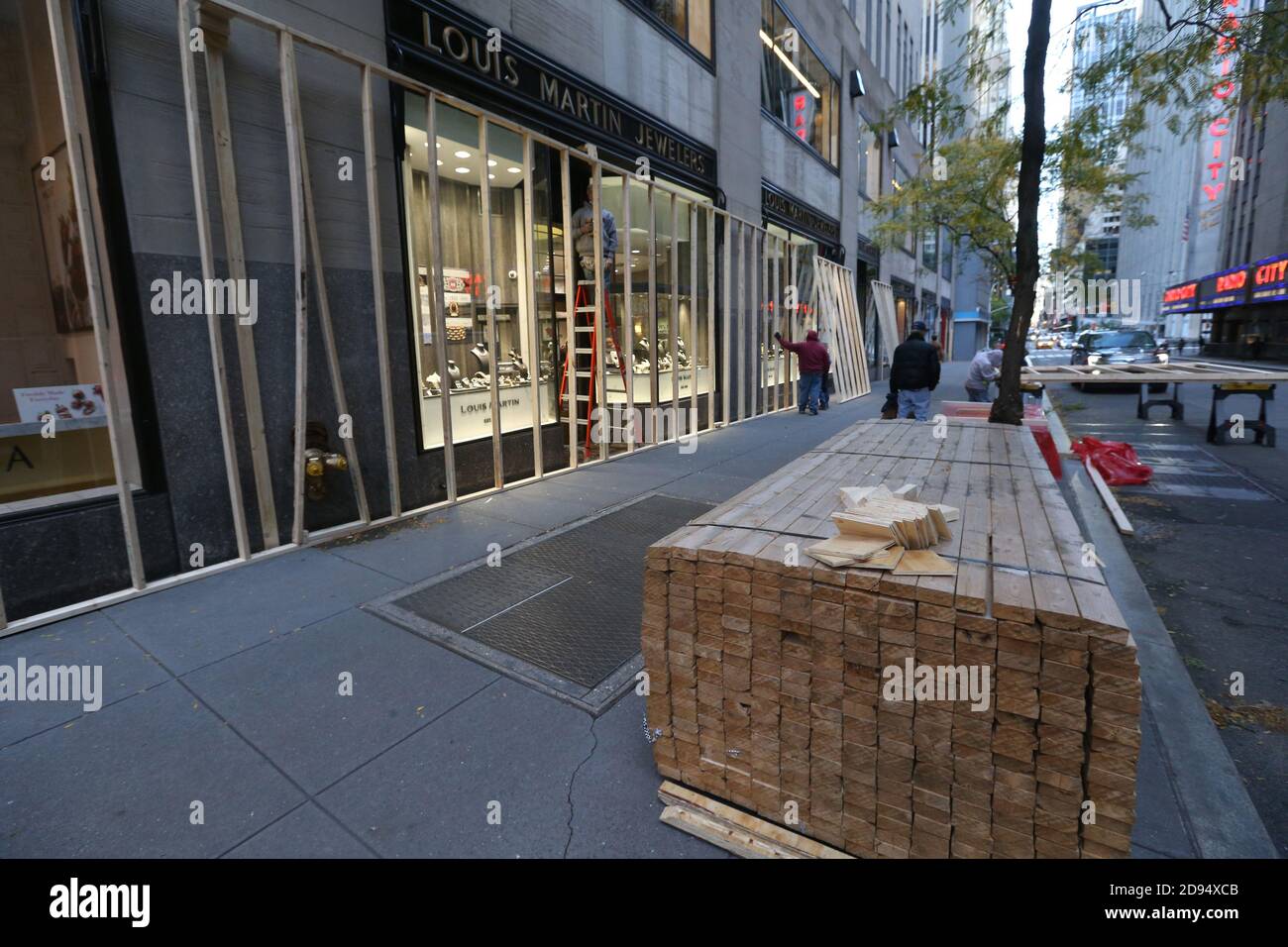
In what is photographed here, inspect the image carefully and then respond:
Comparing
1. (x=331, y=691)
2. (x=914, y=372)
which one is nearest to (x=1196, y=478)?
(x=914, y=372)

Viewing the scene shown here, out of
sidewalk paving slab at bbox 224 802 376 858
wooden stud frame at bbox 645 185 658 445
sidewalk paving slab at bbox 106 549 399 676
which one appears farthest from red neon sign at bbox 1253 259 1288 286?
sidewalk paving slab at bbox 224 802 376 858

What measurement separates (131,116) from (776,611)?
18.1 feet

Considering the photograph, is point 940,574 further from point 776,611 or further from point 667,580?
point 667,580

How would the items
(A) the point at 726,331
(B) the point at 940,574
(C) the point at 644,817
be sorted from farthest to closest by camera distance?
(A) the point at 726,331 < (C) the point at 644,817 < (B) the point at 940,574

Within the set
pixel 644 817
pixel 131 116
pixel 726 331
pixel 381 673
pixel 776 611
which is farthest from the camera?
pixel 726 331

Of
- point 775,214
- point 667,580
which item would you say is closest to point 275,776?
point 667,580

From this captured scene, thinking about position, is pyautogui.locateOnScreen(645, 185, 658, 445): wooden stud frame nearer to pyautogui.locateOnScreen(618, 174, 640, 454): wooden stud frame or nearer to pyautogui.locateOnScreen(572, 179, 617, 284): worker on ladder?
pyautogui.locateOnScreen(618, 174, 640, 454): wooden stud frame

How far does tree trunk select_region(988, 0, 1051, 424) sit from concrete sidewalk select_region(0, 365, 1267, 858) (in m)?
6.25

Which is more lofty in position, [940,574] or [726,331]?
[726,331]

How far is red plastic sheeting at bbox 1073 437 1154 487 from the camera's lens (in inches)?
346

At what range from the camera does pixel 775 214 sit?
15.6 m

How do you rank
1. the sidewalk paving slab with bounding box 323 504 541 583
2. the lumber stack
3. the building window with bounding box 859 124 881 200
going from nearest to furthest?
the lumber stack → the sidewalk paving slab with bounding box 323 504 541 583 → the building window with bounding box 859 124 881 200

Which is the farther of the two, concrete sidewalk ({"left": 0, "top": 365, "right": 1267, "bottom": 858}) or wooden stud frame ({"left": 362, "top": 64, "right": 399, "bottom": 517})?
wooden stud frame ({"left": 362, "top": 64, "right": 399, "bottom": 517})

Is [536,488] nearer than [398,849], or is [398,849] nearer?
[398,849]
